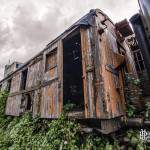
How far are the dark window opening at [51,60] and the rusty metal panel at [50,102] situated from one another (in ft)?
3.85

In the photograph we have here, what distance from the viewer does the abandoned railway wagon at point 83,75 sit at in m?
5.28

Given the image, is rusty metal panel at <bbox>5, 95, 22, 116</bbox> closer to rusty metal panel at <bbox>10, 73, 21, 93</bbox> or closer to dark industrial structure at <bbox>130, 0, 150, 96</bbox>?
rusty metal panel at <bbox>10, 73, 21, 93</bbox>

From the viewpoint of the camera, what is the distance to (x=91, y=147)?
5.09 metres

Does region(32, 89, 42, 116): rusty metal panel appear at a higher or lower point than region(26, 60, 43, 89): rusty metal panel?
lower

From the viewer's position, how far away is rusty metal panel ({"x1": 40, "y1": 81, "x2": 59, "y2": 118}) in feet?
23.0

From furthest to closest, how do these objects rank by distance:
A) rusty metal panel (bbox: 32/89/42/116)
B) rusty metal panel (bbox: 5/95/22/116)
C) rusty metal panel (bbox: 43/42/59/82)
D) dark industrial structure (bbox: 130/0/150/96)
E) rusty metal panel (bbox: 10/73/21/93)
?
rusty metal panel (bbox: 10/73/21/93) < rusty metal panel (bbox: 5/95/22/116) < rusty metal panel (bbox: 32/89/42/116) < rusty metal panel (bbox: 43/42/59/82) < dark industrial structure (bbox: 130/0/150/96)

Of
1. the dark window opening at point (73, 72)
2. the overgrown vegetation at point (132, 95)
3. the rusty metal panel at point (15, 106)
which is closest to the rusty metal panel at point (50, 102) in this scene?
the dark window opening at point (73, 72)

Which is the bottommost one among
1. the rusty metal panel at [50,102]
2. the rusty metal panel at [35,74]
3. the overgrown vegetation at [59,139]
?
the overgrown vegetation at [59,139]

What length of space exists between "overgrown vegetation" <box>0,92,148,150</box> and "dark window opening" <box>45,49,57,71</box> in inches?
116

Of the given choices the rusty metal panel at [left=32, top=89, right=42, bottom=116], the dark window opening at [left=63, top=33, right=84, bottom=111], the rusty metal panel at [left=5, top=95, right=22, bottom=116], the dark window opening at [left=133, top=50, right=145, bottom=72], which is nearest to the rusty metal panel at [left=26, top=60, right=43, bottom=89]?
the rusty metal panel at [left=32, top=89, right=42, bottom=116]

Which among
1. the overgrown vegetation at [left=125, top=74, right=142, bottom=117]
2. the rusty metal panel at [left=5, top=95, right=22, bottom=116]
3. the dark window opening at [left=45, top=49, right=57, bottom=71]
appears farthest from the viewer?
the rusty metal panel at [left=5, top=95, right=22, bottom=116]

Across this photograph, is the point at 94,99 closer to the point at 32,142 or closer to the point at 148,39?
the point at 148,39

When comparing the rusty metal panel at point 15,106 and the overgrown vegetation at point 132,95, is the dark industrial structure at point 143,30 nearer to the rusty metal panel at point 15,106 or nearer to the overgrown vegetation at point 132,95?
the overgrown vegetation at point 132,95

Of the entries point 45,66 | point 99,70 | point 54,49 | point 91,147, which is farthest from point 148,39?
point 45,66
